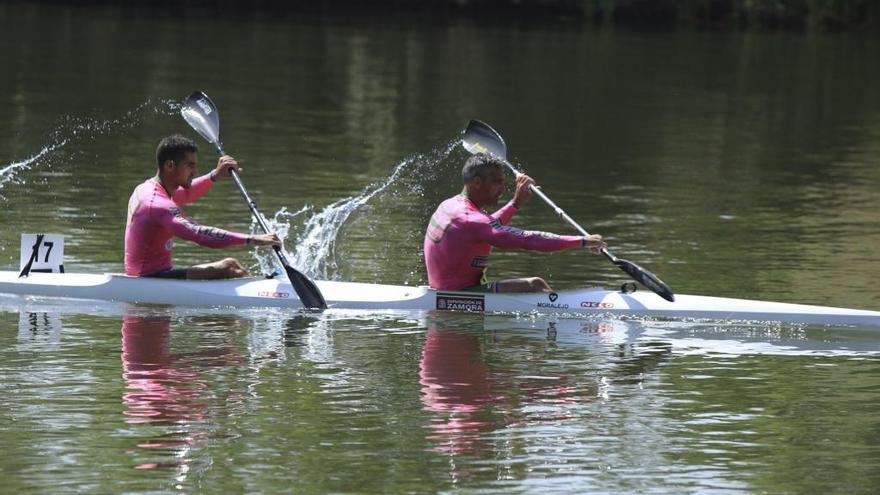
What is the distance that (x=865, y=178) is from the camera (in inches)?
1166

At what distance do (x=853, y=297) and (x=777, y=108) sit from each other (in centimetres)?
2413

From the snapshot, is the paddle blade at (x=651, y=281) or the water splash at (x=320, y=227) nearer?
the paddle blade at (x=651, y=281)

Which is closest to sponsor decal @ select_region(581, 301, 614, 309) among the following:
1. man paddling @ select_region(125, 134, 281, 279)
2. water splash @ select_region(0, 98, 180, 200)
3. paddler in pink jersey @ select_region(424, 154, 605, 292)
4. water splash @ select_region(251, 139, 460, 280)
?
paddler in pink jersey @ select_region(424, 154, 605, 292)

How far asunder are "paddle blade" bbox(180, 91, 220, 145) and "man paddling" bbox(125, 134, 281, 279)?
241 cm

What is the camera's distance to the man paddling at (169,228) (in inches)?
656

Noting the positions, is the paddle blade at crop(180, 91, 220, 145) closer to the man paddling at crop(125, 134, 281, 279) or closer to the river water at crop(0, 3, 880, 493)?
the river water at crop(0, 3, 880, 493)

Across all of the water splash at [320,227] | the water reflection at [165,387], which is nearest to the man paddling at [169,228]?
the water reflection at [165,387]

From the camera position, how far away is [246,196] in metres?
18.1

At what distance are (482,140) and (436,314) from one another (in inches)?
138

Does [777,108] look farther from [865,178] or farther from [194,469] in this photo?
[194,469]

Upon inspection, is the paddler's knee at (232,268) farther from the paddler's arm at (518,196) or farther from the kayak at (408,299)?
the paddler's arm at (518,196)

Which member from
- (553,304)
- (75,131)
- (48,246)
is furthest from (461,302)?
(75,131)

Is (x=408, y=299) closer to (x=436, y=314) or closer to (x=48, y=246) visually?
(x=436, y=314)

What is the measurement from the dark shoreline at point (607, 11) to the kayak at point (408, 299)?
48.9 metres
